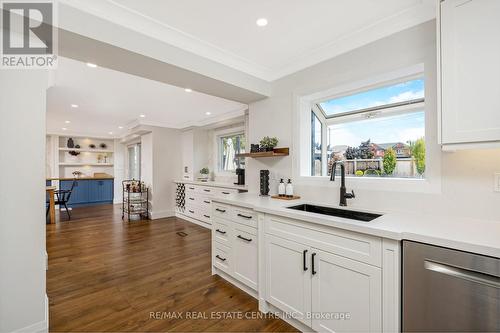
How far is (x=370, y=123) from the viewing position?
7.65ft

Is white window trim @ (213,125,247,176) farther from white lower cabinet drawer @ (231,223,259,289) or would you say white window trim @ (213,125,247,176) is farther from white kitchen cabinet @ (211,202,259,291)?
white lower cabinet drawer @ (231,223,259,289)

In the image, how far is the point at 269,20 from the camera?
1862 millimetres

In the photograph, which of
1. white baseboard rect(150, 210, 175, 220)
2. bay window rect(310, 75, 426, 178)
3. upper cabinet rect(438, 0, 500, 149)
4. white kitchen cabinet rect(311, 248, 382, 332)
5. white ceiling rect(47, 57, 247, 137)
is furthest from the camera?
white baseboard rect(150, 210, 175, 220)

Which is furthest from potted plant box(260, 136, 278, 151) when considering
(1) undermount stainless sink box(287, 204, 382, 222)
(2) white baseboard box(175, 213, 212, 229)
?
(2) white baseboard box(175, 213, 212, 229)

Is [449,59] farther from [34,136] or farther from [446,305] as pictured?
[34,136]

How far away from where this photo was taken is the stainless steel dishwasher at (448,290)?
1.02 metres

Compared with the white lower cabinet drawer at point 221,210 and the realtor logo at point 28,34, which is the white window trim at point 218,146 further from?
the realtor logo at point 28,34

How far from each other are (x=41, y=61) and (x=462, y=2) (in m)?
2.83

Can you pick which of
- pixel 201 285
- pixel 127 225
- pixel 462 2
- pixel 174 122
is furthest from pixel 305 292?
pixel 174 122

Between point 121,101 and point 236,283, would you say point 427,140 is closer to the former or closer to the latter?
point 236,283

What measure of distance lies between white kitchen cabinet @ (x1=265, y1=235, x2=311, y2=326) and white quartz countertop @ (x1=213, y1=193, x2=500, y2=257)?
0.90 ft

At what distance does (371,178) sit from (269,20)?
160 centimetres

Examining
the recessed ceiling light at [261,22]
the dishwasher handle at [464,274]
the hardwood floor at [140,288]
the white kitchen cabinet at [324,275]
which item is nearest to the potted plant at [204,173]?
the hardwood floor at [140,288]

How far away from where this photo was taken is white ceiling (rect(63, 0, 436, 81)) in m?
1.67
